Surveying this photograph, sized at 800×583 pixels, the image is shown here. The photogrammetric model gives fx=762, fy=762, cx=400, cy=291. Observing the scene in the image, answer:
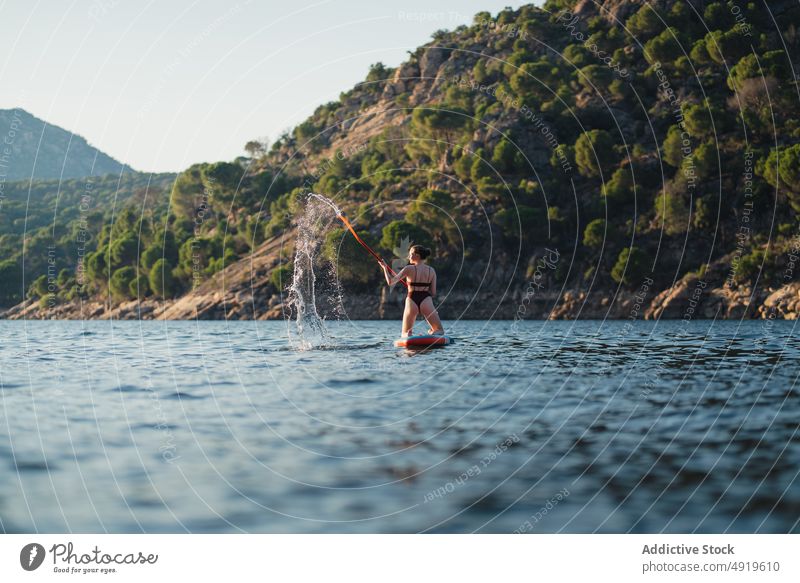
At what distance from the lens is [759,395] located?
48.3ft

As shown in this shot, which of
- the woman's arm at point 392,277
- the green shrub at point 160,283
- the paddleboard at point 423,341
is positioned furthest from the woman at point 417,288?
the green shrub at point 160,283

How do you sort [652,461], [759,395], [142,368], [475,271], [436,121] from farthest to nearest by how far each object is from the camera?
[436,121], [475,271], [142,368], [759,395], [652,461]

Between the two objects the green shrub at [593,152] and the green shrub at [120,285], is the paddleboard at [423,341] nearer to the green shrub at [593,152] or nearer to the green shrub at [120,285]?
the green shrub at [593,152]

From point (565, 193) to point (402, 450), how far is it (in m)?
93.4

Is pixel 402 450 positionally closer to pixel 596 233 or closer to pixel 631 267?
pixel 631 267

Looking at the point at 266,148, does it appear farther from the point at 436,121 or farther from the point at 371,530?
the point at 371,530

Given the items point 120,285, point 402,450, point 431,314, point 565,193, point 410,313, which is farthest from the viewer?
point 120,285

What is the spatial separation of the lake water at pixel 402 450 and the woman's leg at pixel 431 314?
404cm

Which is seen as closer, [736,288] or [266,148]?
[736,288]

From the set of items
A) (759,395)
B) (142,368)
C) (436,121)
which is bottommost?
(142,368)

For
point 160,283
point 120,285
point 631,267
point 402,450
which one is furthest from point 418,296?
point 120,285

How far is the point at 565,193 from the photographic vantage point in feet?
328
